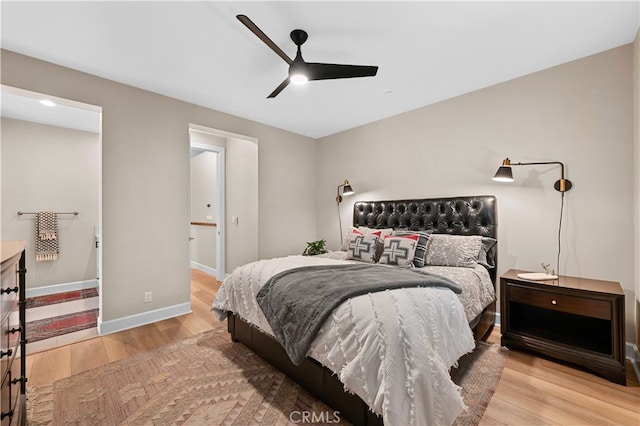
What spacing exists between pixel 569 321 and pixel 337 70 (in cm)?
291

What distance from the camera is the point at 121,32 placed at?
2.14m

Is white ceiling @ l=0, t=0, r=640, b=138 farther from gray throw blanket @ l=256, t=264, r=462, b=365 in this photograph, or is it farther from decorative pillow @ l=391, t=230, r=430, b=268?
gray throw blanket @ l=256, t=264, r=462, b=365

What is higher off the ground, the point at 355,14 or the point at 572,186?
the point at 355,14

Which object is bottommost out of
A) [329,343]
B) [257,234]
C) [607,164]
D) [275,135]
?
[329,343]

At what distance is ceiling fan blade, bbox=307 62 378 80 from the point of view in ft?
6.68

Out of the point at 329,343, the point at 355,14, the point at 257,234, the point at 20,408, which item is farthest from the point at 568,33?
the point at 20,408

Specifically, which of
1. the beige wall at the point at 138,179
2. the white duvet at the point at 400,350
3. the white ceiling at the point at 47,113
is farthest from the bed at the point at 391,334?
the white ceiling at the point at 47,113

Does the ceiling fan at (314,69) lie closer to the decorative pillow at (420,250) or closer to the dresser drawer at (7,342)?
the decorative pillow at (420,250)

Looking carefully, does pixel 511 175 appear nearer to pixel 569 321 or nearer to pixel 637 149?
pixel 637 149

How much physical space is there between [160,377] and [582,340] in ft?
10.8

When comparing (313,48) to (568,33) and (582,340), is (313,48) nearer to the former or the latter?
(568,33)

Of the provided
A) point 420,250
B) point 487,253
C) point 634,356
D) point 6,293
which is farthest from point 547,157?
point 6,293

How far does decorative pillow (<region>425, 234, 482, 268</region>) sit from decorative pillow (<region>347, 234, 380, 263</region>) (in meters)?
0.55

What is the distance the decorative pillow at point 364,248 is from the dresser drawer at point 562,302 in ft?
4.11
